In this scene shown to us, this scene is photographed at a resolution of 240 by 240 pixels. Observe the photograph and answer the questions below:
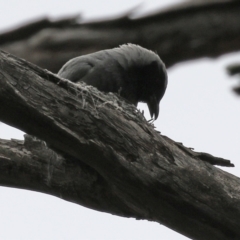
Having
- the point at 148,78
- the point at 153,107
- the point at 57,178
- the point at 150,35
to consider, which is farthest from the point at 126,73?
the point at 57,178

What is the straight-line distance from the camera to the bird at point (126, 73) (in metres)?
4.40

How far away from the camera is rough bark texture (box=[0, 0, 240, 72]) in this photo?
3498 millimetres

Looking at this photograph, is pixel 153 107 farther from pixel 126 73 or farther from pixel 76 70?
pixel 76 70

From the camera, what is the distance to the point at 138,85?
4711mm

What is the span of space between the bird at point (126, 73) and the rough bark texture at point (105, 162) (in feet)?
4.19

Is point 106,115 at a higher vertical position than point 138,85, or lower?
lower

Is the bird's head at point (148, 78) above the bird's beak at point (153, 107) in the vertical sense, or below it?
above

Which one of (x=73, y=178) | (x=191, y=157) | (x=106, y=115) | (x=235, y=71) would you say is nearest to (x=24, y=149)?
(x=73, y=178)

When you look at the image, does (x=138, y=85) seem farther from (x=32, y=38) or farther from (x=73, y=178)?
(x=73, y=178)

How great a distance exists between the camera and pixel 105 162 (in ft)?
8.90

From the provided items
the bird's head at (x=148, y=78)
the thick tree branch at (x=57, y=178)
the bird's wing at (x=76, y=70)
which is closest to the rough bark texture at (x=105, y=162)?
the thick tree branch at (x=57, y=178)

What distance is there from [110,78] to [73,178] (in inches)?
62.2

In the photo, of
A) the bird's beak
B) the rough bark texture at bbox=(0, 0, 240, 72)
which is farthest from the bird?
the rough bark texture at bbox=(0, 0, 240, 72)

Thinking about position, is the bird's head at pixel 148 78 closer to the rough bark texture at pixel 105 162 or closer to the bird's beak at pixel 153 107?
the bird's beak at pixel 153 107
